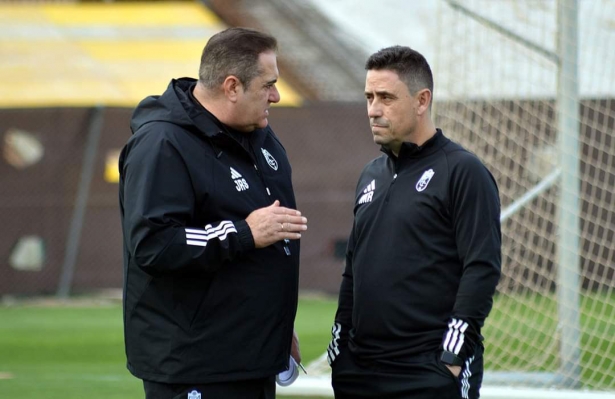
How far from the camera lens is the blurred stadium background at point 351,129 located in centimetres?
791

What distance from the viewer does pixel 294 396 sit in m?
7.46

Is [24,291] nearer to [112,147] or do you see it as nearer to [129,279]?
[112,147]

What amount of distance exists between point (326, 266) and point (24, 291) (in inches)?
163

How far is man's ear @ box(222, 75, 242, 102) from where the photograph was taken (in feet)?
13.3

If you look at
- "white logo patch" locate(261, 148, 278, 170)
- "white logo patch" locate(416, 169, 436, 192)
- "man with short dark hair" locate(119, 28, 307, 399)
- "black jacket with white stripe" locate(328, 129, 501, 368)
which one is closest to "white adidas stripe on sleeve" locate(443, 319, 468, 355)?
"black jacket with white stripe" locate(328, 129, 501, 368)

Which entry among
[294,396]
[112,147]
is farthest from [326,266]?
[294,396]

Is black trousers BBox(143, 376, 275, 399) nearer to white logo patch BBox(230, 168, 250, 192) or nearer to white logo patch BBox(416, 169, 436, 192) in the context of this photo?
white logo patch BBox(230, 168, 250, 192)

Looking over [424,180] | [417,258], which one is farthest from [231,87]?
[417,258]

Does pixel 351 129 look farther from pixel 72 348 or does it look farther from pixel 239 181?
pixel 239 181

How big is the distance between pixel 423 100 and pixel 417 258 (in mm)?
662

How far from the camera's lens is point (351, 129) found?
14.2 meters

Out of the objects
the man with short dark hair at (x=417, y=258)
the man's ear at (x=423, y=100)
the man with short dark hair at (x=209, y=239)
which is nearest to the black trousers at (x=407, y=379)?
the man with short dark hair at (x=417, y=258)

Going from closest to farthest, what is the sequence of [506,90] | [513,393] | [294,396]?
[513,393] → [294,396] → [506,90]

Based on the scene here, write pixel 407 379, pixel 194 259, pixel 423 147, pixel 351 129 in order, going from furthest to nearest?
Result: pixel 351 129, pixel 423 147, pixel 407 379, pixel 194 259
